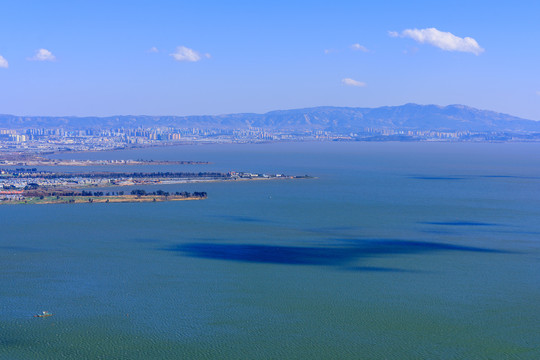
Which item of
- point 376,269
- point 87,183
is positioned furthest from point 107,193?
point 376,269

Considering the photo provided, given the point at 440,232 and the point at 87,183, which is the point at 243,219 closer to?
the point at 440,232

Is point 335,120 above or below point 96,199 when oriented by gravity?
above

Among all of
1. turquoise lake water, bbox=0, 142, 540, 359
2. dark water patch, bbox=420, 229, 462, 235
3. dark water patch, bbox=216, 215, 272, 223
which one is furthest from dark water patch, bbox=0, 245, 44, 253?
dark water patch, bbox=420, 229, 462, 235

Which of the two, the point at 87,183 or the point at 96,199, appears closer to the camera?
the point at 96,199

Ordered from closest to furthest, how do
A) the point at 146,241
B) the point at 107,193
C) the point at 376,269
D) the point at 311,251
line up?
the point at 376,269, the point at 311,251, the point at 146,241, the point at 107,193

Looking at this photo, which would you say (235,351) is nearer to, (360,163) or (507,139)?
(360,163)

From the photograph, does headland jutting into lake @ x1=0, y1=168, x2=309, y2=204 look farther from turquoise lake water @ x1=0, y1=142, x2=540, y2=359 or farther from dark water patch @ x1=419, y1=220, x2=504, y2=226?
dark water patch @ x1=419, y1=220, x2=504, y2=226
